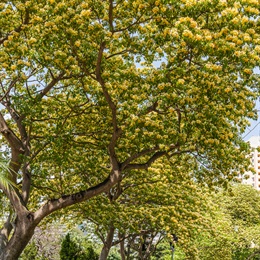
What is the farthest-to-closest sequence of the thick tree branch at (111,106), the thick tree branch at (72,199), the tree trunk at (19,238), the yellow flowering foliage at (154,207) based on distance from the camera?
the yellow flowering foliage at (154,207) → the thick tree branch at (72,199) → the tree trunk at (19,238) → the thick tree branch at (111,106)

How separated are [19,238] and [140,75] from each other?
17.5 ft

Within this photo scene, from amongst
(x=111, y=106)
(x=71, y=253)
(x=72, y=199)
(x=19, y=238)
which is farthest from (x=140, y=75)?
(x=71, y=253)

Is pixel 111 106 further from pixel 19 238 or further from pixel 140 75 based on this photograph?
pixel 19 238

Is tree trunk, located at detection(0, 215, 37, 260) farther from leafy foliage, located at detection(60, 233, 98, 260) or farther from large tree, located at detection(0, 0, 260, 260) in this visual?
leafy foliage, located at detection(60, 233, 98, 260)

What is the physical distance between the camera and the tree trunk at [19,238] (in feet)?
35.8

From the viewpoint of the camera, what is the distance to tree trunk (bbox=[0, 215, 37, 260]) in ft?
35.8

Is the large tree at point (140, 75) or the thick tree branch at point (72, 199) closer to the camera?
the large tree at point (140, 75)

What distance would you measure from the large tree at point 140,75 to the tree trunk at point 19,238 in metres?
0.03

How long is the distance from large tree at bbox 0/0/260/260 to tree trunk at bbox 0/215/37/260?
3cm

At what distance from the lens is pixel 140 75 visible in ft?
31.7

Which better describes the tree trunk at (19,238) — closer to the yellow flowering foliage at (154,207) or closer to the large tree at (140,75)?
the large tree at (140,75)

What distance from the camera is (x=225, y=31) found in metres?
7.36

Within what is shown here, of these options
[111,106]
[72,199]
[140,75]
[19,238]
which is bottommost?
[19,238]

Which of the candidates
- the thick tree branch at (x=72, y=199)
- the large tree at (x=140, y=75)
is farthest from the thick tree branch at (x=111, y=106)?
the thick tree branch at (x=72, y=199)
